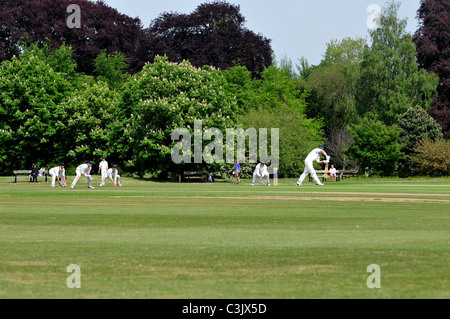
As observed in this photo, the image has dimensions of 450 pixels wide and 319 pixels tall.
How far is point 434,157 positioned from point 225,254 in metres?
61.1

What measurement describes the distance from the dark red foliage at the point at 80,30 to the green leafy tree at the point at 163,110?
2093cm

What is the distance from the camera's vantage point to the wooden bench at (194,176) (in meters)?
63.1

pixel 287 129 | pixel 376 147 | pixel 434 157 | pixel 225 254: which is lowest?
pixel 225 254

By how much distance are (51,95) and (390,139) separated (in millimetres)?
32937

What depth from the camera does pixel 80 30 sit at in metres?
85.1

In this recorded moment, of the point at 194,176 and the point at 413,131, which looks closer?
the point at 194,176

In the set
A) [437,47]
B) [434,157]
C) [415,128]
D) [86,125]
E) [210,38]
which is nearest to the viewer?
[86,125]

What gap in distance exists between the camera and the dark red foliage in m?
82.9

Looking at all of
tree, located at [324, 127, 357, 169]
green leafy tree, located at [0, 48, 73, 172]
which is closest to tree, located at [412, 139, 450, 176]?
tree, located at [324, 127, 357, 169]

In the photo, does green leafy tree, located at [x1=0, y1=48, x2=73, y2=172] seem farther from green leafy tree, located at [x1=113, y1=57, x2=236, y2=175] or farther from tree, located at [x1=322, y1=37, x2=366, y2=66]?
tree, located at [x1=322, y1=37, x2=366, y2=66]

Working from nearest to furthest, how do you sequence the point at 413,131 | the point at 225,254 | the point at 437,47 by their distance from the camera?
the point at 225,254, the point at 413,131, the point at 437,47

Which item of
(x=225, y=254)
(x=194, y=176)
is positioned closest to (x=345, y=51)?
(x=194, y=176)

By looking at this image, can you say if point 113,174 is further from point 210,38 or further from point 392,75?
point 392,75
